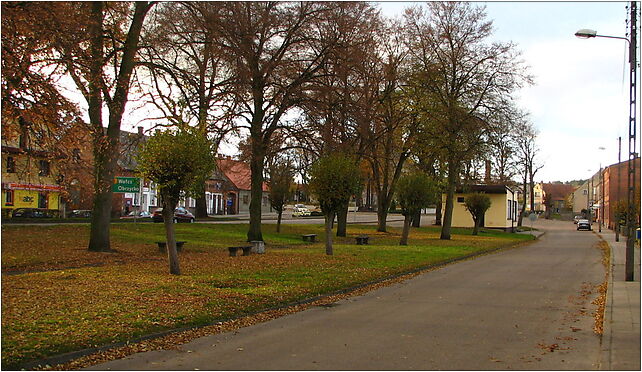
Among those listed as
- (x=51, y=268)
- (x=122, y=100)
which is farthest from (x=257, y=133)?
(x=51, y=268)

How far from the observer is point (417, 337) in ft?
29.9

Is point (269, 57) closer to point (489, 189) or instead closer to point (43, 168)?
point (43, 168)

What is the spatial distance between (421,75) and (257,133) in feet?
49.5

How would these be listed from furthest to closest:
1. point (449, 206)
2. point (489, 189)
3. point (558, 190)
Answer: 1. point (558, 190)
2. point (489, 189)
3. point (449, 206)

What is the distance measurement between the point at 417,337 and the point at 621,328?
3.68 meters

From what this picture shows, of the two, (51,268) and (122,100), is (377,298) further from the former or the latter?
(122,100)

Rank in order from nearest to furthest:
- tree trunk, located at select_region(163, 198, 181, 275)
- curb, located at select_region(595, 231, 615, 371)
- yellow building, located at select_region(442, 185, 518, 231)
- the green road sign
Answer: curb, located at select_region(595, 231, 615, 371)
tree trunk, located at select_region(163, 198, 181, 275)
the green road sign
yellow building, located at select_region(442, 185, 518, 231)

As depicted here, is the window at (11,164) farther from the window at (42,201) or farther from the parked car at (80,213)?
the parked car at (80,213)

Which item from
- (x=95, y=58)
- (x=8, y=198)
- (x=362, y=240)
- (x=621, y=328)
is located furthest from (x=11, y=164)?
(x=8, y=198)

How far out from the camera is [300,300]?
1251 centimetres

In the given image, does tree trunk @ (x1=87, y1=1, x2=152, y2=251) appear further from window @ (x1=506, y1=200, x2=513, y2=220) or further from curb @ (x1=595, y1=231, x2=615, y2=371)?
window @ (x1=506, y1=200, x2=513, y2=220)

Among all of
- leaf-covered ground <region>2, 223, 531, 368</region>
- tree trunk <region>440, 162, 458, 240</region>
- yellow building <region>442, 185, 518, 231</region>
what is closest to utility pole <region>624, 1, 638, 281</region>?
leaf-covered ground <region>2, 223, 531, 368</region>

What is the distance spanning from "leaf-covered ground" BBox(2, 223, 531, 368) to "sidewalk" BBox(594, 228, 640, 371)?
229 inches

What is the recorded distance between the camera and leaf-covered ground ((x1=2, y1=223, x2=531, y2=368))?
333 inches
